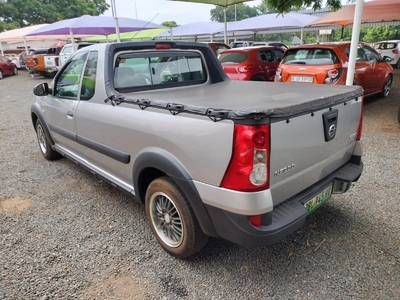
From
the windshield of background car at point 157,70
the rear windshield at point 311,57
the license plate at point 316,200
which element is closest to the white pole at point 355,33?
the rear windshield at point 311,57

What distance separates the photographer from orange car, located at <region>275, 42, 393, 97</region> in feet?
21.4

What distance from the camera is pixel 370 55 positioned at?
25.3 ft

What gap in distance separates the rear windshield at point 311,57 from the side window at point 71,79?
17.4ft

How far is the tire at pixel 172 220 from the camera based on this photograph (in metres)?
2.28

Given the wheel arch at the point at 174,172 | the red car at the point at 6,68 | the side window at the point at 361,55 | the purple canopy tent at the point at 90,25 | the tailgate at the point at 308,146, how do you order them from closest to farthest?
1. the tailgate at the point at 308,146
2. the wheel arch at the point at 174,172
3. the side window at the point at 361,55
4. the purple canopy tent at the point at 90,25
5. the red car at the point at 6,68

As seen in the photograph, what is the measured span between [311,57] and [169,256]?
6098 mm

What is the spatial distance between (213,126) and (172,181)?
0.68 meters

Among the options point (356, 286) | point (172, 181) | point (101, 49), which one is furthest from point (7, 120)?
point (356, 286)

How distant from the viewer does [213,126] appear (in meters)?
1.89

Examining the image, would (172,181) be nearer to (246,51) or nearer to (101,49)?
(101,49)

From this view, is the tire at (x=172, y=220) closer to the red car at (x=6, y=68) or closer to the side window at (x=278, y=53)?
the side window at (x=278, y=53)

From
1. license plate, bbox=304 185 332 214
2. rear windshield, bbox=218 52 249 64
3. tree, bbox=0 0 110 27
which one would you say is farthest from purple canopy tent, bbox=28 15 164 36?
tree, bbox=0 0 110 27

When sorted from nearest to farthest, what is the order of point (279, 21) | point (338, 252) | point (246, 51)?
point (338, 252), point (246, 51), point (279, 21)

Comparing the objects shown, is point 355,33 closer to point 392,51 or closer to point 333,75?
point 333,75
